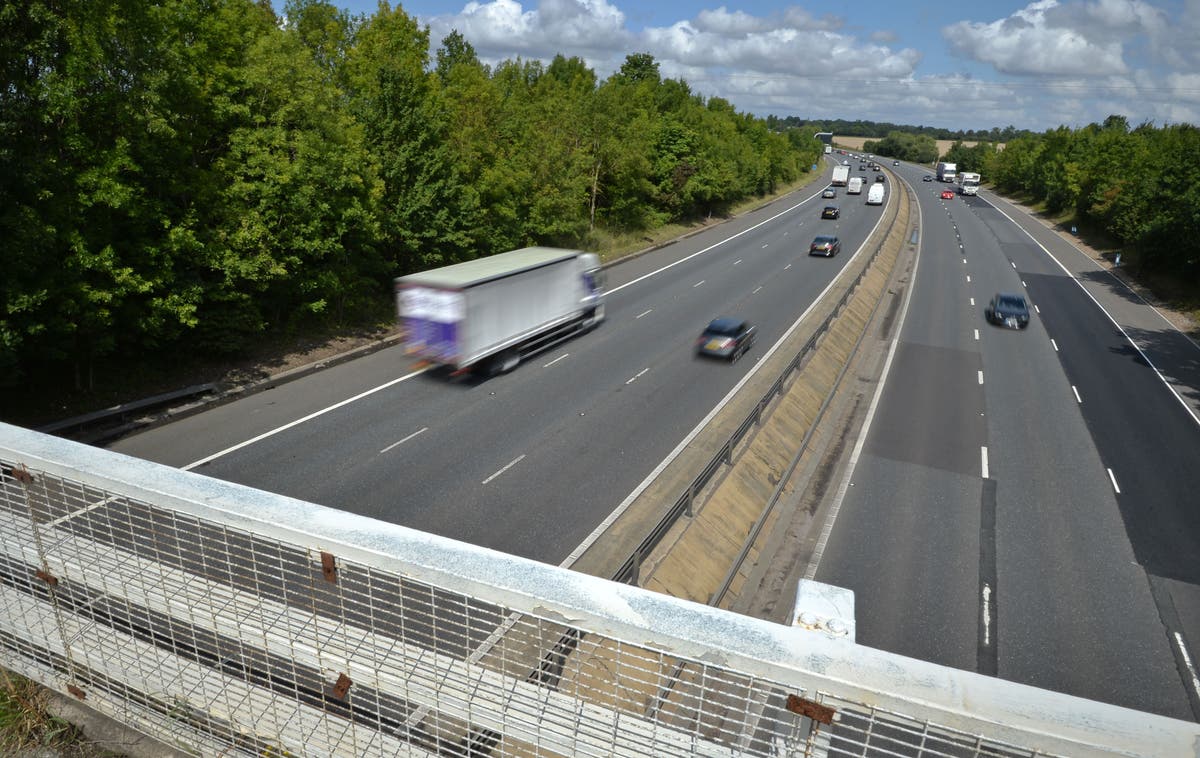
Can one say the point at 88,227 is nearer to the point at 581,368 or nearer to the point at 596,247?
the point at 581,368

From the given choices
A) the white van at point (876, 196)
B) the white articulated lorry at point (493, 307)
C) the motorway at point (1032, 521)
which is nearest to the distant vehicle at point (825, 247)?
the motorway at point (1032, 521)

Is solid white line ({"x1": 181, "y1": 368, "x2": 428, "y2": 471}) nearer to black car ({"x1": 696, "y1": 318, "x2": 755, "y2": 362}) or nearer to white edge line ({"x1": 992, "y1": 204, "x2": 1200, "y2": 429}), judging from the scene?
black car ({"x1": 696, "y1": 318, "x2": 755, "y2": 362})

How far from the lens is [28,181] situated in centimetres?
1516

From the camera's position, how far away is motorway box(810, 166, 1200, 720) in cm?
1329

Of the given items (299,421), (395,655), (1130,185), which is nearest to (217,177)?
(299,421)

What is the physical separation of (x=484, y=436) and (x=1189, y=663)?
51.8 feet

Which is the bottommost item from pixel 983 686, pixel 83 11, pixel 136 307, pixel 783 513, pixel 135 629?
pixel 783 513

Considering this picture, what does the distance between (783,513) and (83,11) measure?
2085 centimetres

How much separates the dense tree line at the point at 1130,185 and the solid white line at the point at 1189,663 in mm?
32706

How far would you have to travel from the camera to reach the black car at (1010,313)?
34750mm

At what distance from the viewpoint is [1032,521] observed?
57.1ft

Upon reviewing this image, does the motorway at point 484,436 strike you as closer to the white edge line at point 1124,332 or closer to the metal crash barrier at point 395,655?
the metal crash barrier at point 395,655

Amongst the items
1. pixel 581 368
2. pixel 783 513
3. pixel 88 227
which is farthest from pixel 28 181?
pixel 783 513

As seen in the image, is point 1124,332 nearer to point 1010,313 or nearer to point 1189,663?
point 1010,313
